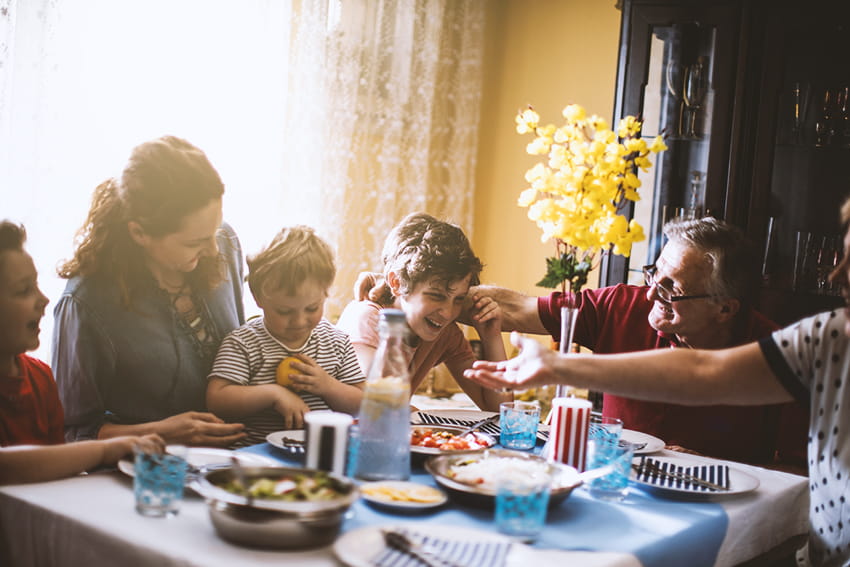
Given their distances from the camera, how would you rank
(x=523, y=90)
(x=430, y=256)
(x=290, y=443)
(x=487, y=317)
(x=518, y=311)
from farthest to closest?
1. (x=523, y=90)
2. (x=518, y=311)
3. (x=487, y=317)
4. (x=430, y=256)
5. (x=290, y=443)

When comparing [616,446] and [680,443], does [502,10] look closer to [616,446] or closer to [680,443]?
[680,443]

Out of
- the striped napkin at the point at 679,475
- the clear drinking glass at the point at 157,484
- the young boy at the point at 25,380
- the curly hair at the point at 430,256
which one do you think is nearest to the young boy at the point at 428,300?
the curly hair at the point at 430,256

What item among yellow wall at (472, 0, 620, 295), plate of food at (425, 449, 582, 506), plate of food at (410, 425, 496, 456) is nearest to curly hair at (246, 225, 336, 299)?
plate of food at (410, 425, 496, 456)

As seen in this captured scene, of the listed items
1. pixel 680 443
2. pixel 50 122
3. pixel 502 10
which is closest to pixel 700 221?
pixel 680 443

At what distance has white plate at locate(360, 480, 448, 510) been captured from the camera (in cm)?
123

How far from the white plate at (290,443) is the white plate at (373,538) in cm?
33

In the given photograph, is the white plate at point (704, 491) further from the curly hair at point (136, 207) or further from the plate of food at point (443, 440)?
the curly hair at point (136, 207)

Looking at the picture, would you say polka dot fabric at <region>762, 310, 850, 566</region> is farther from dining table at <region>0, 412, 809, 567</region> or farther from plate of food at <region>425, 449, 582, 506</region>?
plate of food at <region>425, 449, 582, 506</region>

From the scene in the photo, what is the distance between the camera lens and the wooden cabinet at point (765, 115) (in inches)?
116

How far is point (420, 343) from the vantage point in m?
2.22

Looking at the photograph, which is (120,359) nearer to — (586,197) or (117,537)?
(117,537)

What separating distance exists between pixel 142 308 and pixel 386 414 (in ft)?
2.20

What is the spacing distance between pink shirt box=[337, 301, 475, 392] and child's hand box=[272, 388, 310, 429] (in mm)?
360

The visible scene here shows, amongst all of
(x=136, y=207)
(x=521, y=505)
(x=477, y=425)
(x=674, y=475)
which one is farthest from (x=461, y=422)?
(x=136, y=207)
